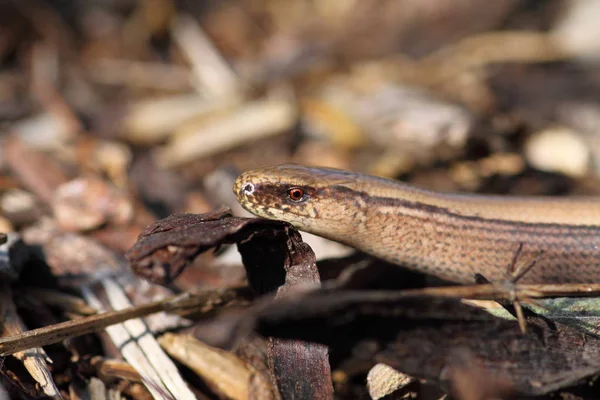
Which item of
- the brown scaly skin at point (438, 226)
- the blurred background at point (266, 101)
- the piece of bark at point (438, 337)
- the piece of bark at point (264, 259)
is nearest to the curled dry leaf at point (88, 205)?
the blurred background at point (266, 101)

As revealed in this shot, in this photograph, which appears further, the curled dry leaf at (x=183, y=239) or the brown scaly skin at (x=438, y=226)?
the brown scaly skin at (x=438, y=226)

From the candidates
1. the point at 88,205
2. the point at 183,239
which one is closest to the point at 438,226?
the point at 183,239

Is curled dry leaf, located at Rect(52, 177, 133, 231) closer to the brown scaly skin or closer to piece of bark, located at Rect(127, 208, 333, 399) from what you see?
the brown scaly skin

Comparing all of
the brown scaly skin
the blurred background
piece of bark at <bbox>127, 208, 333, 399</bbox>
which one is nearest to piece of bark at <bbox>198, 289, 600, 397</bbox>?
piece of bark at <bbox>127, 208, 333, 399</bbox>

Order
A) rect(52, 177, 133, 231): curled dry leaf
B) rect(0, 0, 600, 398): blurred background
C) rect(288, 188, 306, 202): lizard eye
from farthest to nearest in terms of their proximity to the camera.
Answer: rect(0, 0, 600, 398): blurred background
rect(52, 177, 133, 231): curled dry leaf
rect(288, 188, 306, 202): lizard eye

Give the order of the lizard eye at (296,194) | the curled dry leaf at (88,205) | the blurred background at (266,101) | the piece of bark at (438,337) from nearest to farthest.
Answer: the piece of bark at (438,337), the lizard eye at (296,194), the curled dry leaf at (88,205), the blurred background at (266,101)

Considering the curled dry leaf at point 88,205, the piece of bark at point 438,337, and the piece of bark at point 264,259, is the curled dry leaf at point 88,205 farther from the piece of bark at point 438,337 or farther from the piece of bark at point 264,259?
the piece of bark at point 438,337

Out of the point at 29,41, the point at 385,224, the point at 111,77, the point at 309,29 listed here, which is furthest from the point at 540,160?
the point at 29,41
